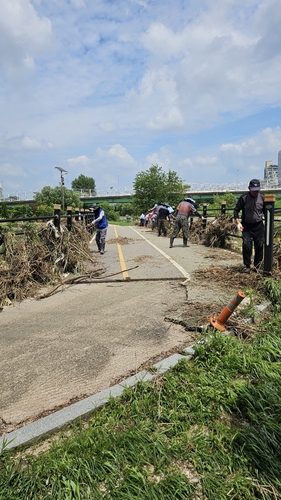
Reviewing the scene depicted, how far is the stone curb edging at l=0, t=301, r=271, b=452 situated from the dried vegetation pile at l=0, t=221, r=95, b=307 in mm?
3610

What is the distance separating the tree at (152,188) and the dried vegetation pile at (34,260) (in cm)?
4310

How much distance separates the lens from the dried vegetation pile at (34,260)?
20.6 feet

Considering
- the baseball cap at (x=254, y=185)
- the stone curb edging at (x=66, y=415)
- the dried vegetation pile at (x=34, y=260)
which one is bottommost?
the stone curb edging at (x=66, y=415)

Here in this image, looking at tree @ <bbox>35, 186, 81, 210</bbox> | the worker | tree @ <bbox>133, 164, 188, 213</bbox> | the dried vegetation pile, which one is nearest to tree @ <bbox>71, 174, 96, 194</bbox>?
tree @ <bbox>35, 186, 81, 210</bbox>

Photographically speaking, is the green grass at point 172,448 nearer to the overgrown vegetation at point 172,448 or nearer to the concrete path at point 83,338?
the overgrown vegetation at point 172,448

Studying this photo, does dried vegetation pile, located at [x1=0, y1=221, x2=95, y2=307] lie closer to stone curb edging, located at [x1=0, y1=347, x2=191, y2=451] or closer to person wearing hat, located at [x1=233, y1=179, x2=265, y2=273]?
stone curb edging, located at [x1=0, y1=347, x2=191, y2=451]

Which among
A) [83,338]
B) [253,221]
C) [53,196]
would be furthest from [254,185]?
[53,196]

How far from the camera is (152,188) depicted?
51.2 metres

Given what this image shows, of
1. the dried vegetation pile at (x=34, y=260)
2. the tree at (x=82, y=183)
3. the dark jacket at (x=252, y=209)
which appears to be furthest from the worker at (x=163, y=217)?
the tree at (x=82, y=183)

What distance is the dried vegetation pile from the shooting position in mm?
6266

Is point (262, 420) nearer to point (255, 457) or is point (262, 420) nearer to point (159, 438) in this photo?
point (255, 457)

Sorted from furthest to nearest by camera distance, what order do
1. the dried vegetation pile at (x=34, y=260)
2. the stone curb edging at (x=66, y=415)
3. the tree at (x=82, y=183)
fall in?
the tree at (x=82, y=183) → the dried vegetation pile at (x=34, y=260) → the stone curb edging at (x=66, y=415)

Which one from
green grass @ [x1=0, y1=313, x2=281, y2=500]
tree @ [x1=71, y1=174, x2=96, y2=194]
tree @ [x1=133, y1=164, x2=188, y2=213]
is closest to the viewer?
green grass @ [x1=0, y1=313, x2=281, y2=500]

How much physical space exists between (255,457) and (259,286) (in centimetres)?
382
